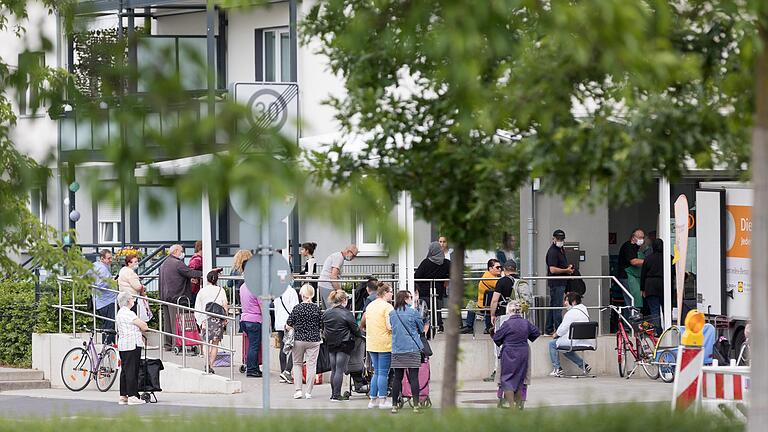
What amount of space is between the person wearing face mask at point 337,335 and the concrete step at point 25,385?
19.8ft

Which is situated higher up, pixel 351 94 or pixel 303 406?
pixel 351 94

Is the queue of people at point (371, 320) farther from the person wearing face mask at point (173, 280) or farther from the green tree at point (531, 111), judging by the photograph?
the green tree at point (531, 111)

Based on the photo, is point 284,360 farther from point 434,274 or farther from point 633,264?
point 633,264

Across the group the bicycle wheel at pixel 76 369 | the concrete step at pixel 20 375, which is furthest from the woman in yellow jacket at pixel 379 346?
the concrete step at pixel 20 375

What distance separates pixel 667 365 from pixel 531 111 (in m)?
13.1

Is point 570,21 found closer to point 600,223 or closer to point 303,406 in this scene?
point 303,406

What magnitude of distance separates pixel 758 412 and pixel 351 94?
4244mm

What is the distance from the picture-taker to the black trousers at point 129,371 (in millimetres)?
20109

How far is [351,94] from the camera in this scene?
36.3 ft

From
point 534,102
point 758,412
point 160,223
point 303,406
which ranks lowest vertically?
point 303,406

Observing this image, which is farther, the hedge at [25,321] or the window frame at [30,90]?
the hedge at [25,321]

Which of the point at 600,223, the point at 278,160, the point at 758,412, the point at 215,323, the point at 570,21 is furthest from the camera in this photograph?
the point at 600,223

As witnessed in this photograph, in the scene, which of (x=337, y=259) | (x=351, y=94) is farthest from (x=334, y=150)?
(x=337, y=259)

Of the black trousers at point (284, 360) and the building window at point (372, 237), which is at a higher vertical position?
the building window at point (372, 237)
